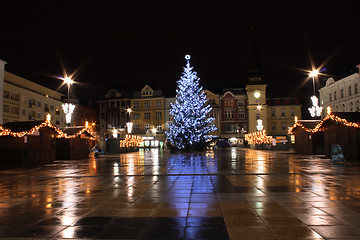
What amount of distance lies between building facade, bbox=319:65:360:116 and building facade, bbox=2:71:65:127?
5666 cm

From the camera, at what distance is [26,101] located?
59312 mm

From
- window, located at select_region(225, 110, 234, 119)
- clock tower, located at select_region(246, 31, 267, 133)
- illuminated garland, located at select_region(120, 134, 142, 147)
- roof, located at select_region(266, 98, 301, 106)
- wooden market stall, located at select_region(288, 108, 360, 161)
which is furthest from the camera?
roof, located at select_region(266, 98, 301, 106)

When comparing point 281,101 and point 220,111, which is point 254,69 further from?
point 220,111

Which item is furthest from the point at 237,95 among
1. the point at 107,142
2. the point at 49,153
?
the point at 49,153

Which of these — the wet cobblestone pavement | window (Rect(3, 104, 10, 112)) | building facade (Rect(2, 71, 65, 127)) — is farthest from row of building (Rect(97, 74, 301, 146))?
the wet cobblestone pavement

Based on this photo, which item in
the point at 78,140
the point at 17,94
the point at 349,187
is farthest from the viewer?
the point at 17,94

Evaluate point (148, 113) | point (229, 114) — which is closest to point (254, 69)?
point (229, 114)

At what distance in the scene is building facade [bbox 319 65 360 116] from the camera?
50875 mm

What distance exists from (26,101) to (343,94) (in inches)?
2305

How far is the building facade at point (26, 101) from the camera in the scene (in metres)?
54.1

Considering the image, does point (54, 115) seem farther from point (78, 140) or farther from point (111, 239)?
point (111, 239)

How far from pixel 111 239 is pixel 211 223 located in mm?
1896

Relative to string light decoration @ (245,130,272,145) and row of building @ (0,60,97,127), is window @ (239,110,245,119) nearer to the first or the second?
string light decoration @ (245,130,272,145)

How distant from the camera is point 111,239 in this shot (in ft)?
16.3
